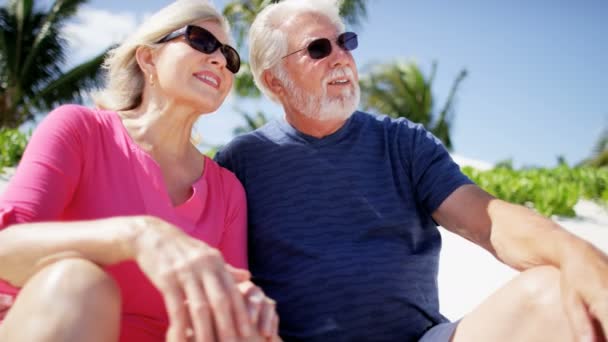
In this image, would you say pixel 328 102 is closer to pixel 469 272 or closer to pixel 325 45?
pixel 325 45

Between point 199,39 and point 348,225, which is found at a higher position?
point 199,39

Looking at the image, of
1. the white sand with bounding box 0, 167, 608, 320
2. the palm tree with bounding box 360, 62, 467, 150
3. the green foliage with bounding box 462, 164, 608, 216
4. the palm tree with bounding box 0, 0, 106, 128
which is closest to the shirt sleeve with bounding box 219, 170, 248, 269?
the white sand with bounding box 0, 167, 608, 320

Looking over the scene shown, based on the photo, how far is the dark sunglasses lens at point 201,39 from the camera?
2.20 meters

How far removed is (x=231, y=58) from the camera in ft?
7.73

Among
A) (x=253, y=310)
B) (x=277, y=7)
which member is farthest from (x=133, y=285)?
(x=277, y=7)

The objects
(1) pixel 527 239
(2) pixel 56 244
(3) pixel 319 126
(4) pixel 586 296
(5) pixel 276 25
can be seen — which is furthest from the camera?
(5) pixel 276 25

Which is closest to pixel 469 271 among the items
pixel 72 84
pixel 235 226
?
pixel 235 226

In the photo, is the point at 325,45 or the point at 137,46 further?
the point at 325,45

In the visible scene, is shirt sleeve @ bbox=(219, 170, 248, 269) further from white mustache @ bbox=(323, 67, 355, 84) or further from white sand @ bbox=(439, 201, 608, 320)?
white sand @ bbox=(439, 201, 608, 320)

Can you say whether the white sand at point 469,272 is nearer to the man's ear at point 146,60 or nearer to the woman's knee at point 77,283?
the man's ear at point 146,60

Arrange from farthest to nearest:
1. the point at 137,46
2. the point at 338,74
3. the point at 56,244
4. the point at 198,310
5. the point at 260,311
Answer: the point at 338,74, the point at 137,46, the point at 56,244, the point at 260,311, the point at 198,310

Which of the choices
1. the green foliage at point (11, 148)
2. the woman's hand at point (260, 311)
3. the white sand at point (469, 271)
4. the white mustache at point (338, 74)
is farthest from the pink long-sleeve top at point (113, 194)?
the green foliage at point (11, 148)

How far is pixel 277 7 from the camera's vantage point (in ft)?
9.57

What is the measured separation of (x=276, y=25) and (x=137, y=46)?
2.79ft
